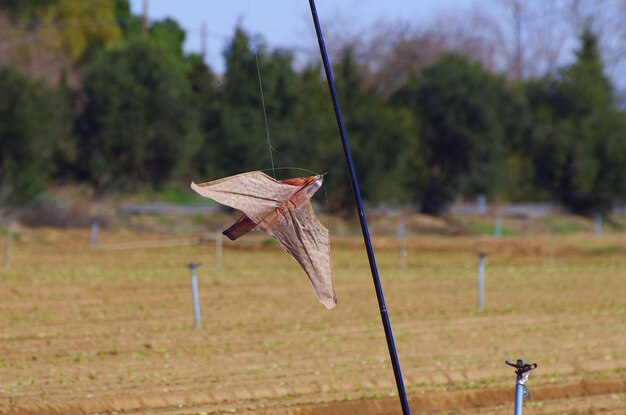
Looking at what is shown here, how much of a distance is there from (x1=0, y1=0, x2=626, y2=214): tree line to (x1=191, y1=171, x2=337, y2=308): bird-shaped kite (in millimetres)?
25142

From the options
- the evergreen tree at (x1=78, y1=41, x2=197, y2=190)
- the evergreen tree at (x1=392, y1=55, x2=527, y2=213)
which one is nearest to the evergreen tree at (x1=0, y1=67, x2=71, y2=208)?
the evergreen tree at (x1=78, y1=41, x2=197, y2=190)

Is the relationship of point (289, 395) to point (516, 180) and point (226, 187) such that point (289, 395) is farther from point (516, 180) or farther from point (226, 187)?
point (516, 180)

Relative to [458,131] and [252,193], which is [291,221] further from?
[458,131]

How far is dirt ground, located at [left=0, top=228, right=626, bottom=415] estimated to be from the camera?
12109 millimetres

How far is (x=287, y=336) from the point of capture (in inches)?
661

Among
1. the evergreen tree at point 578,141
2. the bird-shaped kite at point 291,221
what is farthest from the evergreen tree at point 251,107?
the bird-shaped kite at point 291,221

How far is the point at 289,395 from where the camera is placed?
12211 mm

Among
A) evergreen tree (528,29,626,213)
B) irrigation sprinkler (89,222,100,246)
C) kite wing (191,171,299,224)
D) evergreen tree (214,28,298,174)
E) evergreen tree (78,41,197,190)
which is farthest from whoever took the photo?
evergreen tree (528,29,626,213)

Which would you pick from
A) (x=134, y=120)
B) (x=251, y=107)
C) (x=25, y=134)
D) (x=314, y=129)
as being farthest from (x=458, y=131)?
(x=25, y=134)

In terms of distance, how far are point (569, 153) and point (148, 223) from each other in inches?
771

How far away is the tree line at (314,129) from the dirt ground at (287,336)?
6747 millimetres

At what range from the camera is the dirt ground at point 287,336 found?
1211 centimetres

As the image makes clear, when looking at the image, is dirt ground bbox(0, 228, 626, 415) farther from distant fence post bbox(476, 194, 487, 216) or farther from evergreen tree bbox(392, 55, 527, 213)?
distant fence post bbox(476, 194, 487, 216)

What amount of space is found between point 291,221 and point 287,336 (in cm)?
949
